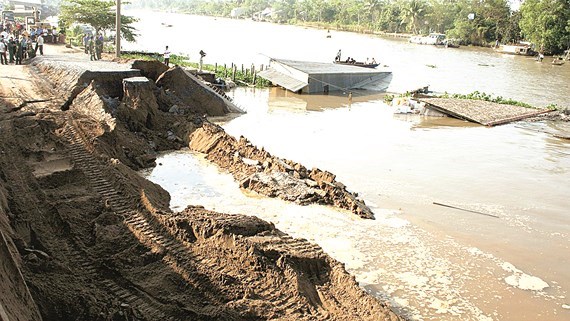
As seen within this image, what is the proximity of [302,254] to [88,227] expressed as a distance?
3346mm

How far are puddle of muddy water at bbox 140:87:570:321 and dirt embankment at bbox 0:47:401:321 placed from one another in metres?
1.78

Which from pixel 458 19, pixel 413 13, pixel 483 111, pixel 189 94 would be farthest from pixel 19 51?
pixel 413 13

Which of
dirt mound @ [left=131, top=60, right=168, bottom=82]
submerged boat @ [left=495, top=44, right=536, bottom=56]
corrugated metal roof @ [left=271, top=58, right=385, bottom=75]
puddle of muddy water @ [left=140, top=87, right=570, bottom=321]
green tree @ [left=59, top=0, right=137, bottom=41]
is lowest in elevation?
puddle of muddy water @ [left=140, top=87, right=570, bottom=321]

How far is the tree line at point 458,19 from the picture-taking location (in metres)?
57.4

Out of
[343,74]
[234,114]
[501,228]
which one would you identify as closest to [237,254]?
[501,228]

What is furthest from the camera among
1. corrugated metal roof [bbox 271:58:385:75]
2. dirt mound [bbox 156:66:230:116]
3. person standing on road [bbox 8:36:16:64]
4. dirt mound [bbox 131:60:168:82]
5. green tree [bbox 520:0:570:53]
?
green tree [bbox 520:0:570:53]

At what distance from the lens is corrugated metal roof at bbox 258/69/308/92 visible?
2747cm

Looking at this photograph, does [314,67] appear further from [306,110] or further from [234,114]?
[234,114]

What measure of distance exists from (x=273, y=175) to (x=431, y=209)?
393cm

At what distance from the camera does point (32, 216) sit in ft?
24.7

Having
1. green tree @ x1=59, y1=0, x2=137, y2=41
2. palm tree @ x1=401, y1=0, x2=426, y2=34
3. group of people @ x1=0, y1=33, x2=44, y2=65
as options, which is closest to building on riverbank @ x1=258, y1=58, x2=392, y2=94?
green tree @ x1=59, y1=0, x2=137, y2=41

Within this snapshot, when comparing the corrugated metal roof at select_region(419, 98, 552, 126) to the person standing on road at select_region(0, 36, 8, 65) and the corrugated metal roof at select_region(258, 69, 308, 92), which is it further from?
the person standing on road at select_region(0, 36, 8, 65)

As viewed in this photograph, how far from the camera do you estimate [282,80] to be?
2825cm

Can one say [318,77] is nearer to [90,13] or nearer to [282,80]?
[282,80]
